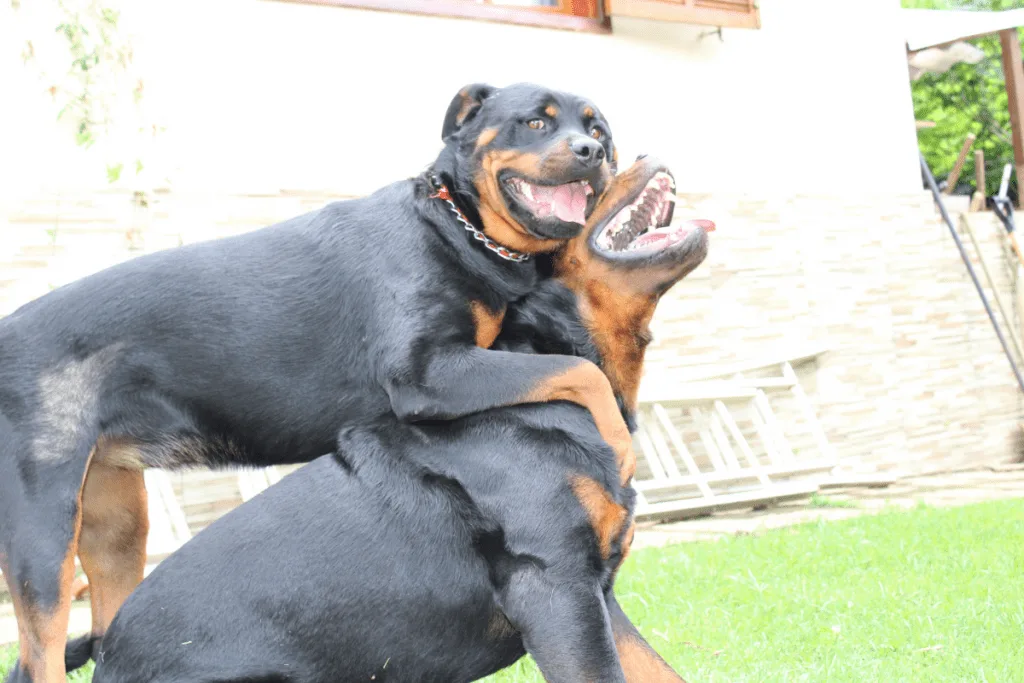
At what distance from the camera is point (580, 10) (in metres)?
8.23

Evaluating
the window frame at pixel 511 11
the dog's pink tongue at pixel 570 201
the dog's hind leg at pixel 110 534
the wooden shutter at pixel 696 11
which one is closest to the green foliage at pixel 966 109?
the wooden shutter at pixel 696 11

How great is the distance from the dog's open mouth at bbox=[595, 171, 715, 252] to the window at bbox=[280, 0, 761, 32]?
4608mm

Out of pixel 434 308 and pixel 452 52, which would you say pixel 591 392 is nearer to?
pixel 434 308

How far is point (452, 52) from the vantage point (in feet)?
24.2

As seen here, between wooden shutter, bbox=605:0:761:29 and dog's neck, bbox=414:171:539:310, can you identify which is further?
wooden shutter, bbox=605:0:761:29

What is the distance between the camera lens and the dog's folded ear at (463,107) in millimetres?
3318

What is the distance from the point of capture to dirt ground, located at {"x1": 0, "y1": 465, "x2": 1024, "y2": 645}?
6148 millimetres

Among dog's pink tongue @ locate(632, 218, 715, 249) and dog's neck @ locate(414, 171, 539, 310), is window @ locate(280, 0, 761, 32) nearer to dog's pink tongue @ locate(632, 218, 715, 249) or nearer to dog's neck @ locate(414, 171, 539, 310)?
dog's neck @ locate(414, 171, 539, 310)

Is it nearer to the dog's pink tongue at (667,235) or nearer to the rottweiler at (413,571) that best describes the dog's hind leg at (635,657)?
the rottweiler at (413,571)

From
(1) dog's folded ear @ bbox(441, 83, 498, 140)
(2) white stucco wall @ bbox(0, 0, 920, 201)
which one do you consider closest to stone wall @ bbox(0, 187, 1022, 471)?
(2) white stucco wall @ bbox(0, 0, 920, 201)

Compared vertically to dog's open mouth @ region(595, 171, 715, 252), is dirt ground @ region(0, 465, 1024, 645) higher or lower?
lower

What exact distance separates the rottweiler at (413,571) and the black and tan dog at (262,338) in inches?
10.7

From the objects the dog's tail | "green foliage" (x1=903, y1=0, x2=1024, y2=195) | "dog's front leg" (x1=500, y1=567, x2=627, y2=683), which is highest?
"dog's front leg" (x1=500, y1=567, x2=627, y2=683)

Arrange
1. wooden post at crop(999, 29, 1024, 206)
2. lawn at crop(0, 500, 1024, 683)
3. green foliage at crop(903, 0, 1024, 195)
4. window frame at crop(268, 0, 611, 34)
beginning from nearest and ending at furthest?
lawn at crop(0, 500, 1024, 683) → window frame at crop(268, 0, 611, 34) → wooden post at crop(999, 29, 1024, 206) → green foliage at crop(903, 0, 1024, 195)
